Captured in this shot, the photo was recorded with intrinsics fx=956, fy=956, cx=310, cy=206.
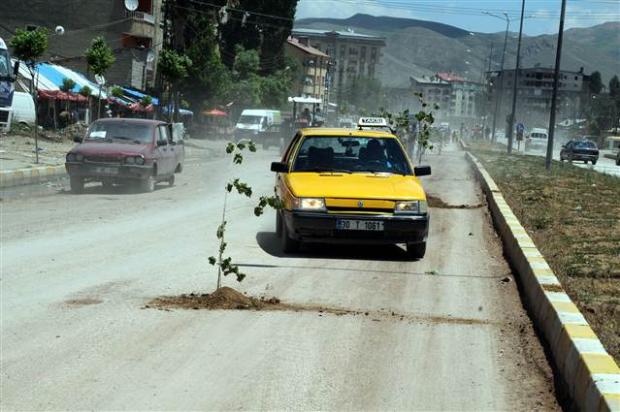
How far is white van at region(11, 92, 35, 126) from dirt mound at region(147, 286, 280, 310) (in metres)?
33.6

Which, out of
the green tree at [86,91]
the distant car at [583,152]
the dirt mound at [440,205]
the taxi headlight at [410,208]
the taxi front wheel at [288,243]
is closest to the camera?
Answer: the taxi headlight at [410,208]

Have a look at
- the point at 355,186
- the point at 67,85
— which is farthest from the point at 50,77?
the point at 355,186

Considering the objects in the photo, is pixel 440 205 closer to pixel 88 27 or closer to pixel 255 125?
pixel 255 125

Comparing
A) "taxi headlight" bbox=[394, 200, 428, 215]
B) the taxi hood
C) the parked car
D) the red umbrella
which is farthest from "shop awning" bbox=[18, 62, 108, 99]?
"taxi headlight" bbox=[394, 200, 428, 215]

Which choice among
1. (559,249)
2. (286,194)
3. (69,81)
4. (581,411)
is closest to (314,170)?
(286,194)

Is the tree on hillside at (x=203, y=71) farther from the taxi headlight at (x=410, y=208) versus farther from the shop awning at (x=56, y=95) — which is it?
the taxi headlight at (x=410, y=208)

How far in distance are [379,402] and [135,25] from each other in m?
57.1

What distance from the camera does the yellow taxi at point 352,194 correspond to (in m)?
11.6

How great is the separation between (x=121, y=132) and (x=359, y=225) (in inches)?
421

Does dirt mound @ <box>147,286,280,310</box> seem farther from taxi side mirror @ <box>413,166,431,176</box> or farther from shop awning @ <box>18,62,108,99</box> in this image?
shop awning @ <box>18,62,108,99</box>

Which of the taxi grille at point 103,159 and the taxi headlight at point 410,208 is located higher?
the taxi headlight at point 410,208

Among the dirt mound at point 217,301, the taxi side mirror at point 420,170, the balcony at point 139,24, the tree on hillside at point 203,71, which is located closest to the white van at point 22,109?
the balcony at point 139,24

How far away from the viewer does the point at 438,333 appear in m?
7.68

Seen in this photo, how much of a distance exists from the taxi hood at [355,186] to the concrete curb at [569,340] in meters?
1.69
